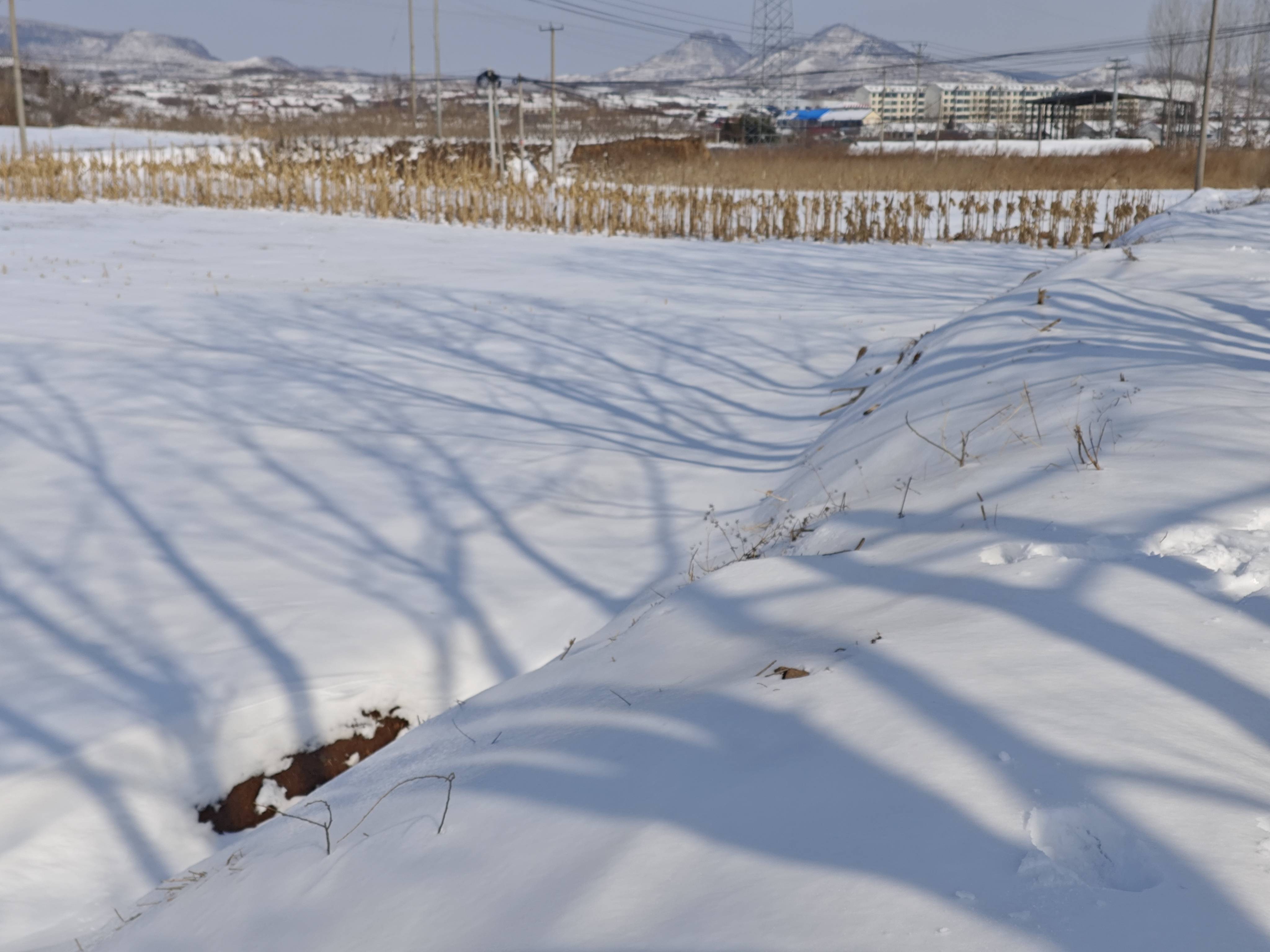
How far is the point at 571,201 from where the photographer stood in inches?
727

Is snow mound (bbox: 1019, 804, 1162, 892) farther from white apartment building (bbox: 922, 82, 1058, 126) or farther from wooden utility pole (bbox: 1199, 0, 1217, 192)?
white apartment building (bbox: 922, 82, 1058, 126)

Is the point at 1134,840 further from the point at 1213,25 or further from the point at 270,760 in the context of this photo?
the point at 1213,25

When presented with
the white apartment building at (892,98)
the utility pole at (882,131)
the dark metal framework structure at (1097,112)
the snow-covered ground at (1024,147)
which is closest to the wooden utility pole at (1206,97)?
the snow-covered ground at (1024,147)

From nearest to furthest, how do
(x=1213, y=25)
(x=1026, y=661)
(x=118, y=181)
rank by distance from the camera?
(x=1026, y=661) → (x=118, y=181) → (x=1213, y=25)

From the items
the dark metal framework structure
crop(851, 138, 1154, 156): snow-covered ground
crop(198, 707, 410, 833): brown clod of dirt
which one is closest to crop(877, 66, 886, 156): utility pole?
crop(851, 138, 1154, 156): snow-covered ground

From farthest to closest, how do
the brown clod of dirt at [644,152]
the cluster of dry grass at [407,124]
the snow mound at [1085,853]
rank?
the cluster of dry grass at [407,124], the brown clod of dirt at [644,152], the snow mound at [1085,853]

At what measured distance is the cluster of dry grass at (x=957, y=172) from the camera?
21344mm

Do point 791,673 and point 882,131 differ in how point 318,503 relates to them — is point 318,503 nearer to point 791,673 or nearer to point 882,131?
point 791,673

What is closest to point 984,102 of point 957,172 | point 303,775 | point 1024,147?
point 1024,147

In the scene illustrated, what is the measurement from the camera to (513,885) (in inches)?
66.0

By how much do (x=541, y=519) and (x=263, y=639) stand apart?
5.23 feet

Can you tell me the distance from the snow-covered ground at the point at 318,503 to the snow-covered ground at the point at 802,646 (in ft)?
0.13

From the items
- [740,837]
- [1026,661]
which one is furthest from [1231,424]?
[740,837]

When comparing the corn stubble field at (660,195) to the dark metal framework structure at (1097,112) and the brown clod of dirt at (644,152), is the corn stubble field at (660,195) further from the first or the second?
the dark metal framework structure at (1097,112)
